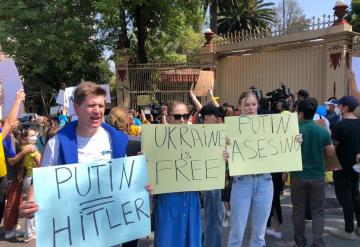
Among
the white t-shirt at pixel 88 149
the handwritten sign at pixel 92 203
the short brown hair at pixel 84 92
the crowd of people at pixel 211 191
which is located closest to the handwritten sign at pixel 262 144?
the crowd of people at pixel 211 191

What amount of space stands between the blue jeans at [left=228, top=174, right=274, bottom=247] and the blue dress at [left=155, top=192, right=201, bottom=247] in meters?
0.56

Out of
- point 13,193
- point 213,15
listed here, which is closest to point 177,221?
point 13,193

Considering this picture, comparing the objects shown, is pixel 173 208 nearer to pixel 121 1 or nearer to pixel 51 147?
pixel 51 147

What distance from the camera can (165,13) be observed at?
15.8 m

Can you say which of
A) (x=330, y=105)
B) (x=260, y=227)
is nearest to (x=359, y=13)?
(x=330, y=105)

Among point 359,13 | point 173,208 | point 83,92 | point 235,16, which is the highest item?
point 235,16

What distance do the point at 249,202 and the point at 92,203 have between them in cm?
171

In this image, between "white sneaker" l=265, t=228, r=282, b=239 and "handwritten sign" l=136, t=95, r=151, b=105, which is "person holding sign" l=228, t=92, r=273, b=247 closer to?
"white sneaker" l=265, t=228, r=282, b=239

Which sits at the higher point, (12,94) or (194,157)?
(12,94)

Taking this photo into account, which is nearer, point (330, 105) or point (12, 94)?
point (12, 94)

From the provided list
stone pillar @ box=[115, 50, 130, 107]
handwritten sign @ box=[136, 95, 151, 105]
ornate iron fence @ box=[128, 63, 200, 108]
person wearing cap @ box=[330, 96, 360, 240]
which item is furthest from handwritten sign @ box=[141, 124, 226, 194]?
stone pillar @ box=[115, 50, 130, 107]

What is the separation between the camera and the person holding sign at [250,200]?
3.84 metres

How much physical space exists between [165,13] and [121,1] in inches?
80.5

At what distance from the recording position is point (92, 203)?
8.86 feet
